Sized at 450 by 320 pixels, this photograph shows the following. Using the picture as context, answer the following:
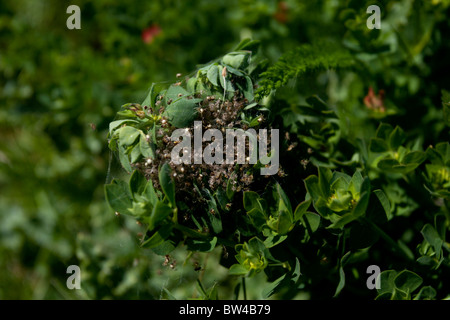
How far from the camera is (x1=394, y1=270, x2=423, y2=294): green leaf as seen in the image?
2.79ft

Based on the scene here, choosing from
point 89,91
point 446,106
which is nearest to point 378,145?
point 446,106

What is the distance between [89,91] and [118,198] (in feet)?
3.14

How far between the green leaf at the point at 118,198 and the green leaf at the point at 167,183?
0.10 m

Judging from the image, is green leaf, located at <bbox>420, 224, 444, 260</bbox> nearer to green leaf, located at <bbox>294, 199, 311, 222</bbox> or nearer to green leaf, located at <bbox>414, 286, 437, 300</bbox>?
green leaf, located at <bbox>414, 286, 437, 300</bbox>

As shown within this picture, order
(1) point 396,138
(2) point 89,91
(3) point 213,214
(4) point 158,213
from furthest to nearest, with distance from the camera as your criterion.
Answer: (2) point 89,91, (1) point 396,138, (3) point 213,214, (4) point 158,213

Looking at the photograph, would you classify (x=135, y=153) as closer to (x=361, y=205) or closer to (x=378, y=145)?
(x=361, y=205)

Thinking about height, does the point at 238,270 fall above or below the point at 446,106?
below

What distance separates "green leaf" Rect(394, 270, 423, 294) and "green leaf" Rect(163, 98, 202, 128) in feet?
1.71

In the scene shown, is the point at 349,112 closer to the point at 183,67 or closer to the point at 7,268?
the point at 183,67

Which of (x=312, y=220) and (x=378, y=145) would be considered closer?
(x=312, y=220)

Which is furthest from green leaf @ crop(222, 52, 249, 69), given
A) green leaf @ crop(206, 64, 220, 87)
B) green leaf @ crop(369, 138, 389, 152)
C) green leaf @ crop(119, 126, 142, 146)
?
green leaf @ crop(369, 138, 389, 152)

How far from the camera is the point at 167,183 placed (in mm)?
737

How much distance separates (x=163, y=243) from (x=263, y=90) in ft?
1.22

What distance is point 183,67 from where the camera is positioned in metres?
1.68
